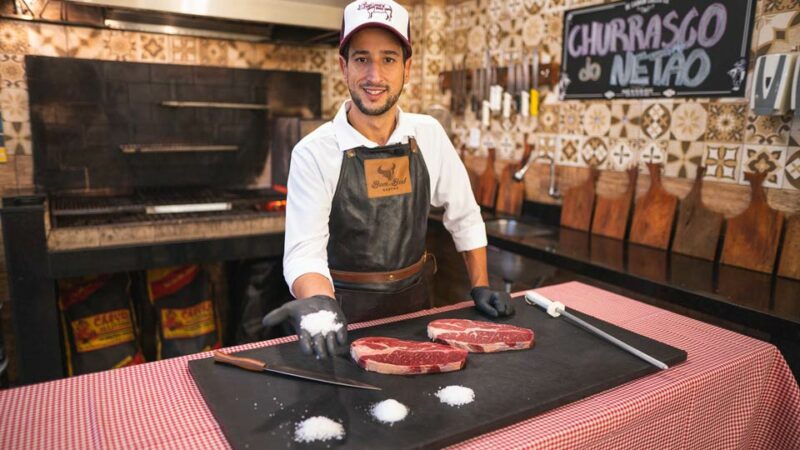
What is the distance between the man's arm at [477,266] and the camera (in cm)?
216

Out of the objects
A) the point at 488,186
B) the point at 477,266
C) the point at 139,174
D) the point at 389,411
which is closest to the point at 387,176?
the point at 477,266

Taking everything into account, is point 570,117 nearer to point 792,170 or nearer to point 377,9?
point 792,170

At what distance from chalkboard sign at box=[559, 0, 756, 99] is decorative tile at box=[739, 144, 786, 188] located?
0.31m

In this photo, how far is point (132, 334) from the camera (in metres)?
3.64

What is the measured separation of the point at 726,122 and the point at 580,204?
0.99 meters

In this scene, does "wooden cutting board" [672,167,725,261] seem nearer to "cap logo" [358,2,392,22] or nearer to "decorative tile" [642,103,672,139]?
"decorative tile" [642,103,672,139]

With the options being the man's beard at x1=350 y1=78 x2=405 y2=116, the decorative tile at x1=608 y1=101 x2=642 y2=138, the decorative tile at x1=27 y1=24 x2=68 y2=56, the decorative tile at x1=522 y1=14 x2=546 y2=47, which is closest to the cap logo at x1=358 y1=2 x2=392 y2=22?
the man's beard at x1=350 y1=78 x2=405 y2=116

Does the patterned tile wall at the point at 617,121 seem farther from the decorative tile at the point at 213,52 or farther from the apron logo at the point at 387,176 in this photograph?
the apron logo at the point at 387,176

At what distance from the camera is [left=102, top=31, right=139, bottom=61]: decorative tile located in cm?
379

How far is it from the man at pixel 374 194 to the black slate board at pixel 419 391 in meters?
0.32

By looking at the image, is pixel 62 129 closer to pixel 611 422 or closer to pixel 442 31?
pixel 442 31

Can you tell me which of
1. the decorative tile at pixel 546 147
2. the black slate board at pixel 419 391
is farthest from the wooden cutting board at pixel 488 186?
the black slate board at pixel 419 391

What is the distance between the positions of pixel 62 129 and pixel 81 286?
1073 mm


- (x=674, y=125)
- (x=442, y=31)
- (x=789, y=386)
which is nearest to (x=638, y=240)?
(x=674, y=125)
